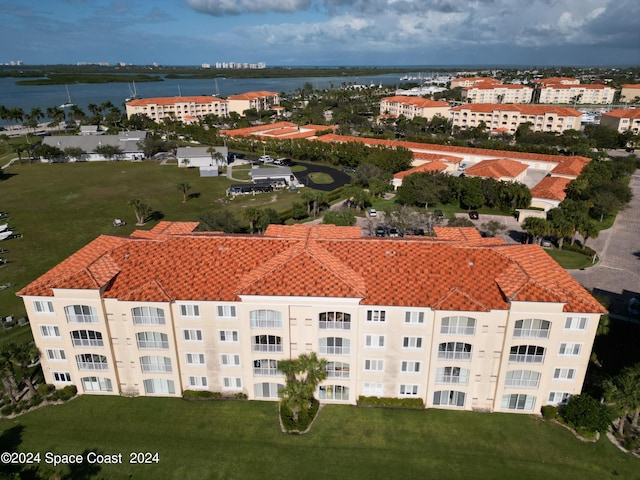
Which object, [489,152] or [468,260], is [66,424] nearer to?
[468,260]

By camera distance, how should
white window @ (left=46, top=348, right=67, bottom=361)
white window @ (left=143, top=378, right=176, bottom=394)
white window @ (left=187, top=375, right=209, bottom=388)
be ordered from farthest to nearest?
white window @ (left=143, top=378, right=176, bottom=394) < white window @ (left=187, top=375, right=209, bottom=388) < white window @ (left=46, top=348, right=67, bottom=361)

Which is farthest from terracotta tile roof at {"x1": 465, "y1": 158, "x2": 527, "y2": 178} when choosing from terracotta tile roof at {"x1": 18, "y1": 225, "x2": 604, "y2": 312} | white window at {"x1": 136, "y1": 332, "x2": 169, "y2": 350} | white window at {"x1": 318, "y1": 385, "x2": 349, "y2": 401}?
white window at {"x1": 136, "y1": 332, "x2": 169, "y2": 350}

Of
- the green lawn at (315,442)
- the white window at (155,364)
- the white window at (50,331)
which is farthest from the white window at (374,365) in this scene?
the white window at (50,331)

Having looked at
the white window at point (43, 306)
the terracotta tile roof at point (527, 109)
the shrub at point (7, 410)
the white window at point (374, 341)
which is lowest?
the shrub at point (7, 410)

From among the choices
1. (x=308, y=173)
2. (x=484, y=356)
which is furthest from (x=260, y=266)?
(x=308, y=173)

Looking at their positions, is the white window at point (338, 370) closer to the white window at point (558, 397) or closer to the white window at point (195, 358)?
the white window at point (195, 358)

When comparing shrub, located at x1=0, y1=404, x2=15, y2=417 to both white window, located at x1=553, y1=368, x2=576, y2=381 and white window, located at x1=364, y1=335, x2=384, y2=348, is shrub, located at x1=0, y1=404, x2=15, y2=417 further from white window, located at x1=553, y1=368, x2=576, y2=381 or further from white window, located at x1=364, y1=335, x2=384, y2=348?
white window, located at x1=553, y1=368, x2=576, y2=381

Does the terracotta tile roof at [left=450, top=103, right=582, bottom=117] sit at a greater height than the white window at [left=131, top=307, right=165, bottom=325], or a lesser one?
greater
